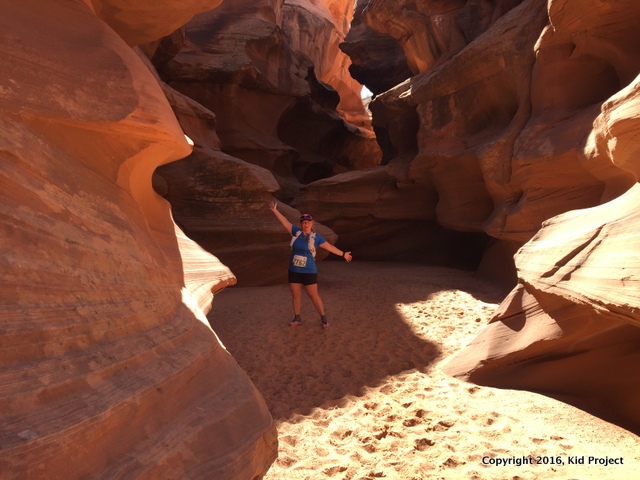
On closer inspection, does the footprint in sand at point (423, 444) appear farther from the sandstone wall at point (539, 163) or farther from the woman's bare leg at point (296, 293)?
the woman's bare leg at point (296, 293)

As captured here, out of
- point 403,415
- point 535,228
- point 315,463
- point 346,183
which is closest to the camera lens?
point 315,463

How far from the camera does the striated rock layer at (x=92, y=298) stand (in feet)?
4.03

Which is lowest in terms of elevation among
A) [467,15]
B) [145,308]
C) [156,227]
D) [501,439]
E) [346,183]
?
[501,439]

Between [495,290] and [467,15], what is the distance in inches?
265

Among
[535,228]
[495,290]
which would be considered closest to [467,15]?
[535,228]

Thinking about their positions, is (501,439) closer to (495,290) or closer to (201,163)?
(495,290)

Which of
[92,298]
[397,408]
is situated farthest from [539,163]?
[92,298]

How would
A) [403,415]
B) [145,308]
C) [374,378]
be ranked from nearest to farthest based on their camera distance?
[145,308]
[403,415]
[374,378]

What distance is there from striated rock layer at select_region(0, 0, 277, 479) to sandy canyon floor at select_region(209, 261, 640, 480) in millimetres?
1154

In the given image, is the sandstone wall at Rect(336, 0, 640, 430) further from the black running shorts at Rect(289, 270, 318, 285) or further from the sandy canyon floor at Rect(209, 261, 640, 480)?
the black running shorts at Rect(289, 270, 318, 285)

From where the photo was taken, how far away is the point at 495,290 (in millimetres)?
7801

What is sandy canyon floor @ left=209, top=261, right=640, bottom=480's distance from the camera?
2613mm

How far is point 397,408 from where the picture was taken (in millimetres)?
3422

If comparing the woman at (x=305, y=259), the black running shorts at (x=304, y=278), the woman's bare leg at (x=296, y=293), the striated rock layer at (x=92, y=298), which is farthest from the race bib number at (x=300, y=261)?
the striated rock layer at (x=92, y=298)
